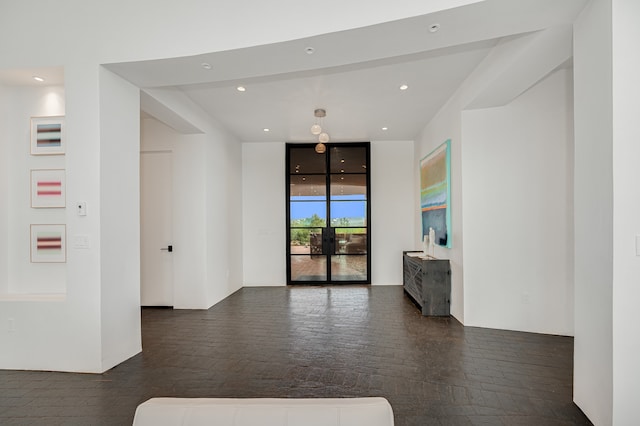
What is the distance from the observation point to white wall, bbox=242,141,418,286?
718 centimetres

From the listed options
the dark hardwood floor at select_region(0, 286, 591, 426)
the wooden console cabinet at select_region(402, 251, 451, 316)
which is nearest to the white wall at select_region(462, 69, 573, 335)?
the dark hardwood floor at select_region(0, 286, 591, 426)

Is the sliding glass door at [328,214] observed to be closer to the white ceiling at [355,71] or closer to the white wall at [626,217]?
the white ceiling at [355,71]

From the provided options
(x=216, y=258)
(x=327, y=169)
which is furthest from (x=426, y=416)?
(x=327, y=169)

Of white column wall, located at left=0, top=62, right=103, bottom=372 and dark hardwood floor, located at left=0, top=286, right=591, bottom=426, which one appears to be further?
white column wall, located at left=0, top=62, right=103, bottom=372

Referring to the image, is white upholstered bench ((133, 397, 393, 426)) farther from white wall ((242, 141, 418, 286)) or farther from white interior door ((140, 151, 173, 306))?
white wall ((242, 141, 418, 286))

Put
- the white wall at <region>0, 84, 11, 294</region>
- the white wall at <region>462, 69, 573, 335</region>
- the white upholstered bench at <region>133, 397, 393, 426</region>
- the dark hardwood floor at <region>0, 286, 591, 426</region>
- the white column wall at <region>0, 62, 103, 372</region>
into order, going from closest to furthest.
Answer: the white upholstered bench at <region>133, 397, 393, 426</region> < the dark hardwood floor at <region>0, 286, 591, 426</region> < the white column wall at <region>0, 62, 103, 372</region> < the white wall at <region>0, 84, 11, 294</region> < the white wall at <region>462, 69, 573, 335</region>

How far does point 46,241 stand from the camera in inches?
137

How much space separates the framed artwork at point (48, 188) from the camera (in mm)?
3473

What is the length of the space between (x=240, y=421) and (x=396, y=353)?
2.72 m

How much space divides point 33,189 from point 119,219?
109 centimetres

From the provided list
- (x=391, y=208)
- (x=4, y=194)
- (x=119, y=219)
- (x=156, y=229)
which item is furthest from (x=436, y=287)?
(x=4, y=194)

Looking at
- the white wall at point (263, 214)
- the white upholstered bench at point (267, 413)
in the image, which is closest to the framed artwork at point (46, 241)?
the white upholstered bench at point (267, 413)

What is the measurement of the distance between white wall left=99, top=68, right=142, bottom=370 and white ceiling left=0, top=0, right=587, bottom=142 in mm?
314

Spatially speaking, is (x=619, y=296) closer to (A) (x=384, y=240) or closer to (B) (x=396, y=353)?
(B) (x=396, y=353)
